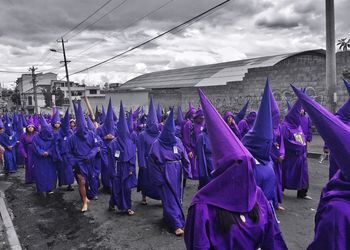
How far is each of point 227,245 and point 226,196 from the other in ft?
1.11

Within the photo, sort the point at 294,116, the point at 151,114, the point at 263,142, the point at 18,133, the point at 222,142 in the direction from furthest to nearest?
the point at 18,133
the point at 294,116
the point at 151,114
the point at 263,142
the point at 222,142

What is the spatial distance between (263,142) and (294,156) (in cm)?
347

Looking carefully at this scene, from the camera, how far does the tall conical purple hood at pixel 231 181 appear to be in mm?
2340

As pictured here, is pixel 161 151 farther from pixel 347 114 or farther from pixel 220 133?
pixel 220 133

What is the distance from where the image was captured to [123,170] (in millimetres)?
7051

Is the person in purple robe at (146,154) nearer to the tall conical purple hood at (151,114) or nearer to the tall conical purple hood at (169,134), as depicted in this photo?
the tall conical purple hood at (151,114)

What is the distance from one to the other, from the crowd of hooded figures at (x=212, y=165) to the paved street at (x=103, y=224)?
260 mm

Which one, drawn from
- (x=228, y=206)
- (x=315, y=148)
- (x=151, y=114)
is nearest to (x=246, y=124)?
(x=151, y=114)

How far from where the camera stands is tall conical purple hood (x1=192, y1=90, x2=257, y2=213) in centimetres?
234

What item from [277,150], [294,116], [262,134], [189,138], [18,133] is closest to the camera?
[262,134]

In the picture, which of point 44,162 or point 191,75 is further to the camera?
point 191,75

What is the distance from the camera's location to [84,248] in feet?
18.2

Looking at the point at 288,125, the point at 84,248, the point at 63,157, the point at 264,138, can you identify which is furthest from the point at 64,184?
the point at 264,138

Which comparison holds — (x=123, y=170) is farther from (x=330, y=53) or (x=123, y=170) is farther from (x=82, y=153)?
(x=330, y=53)
